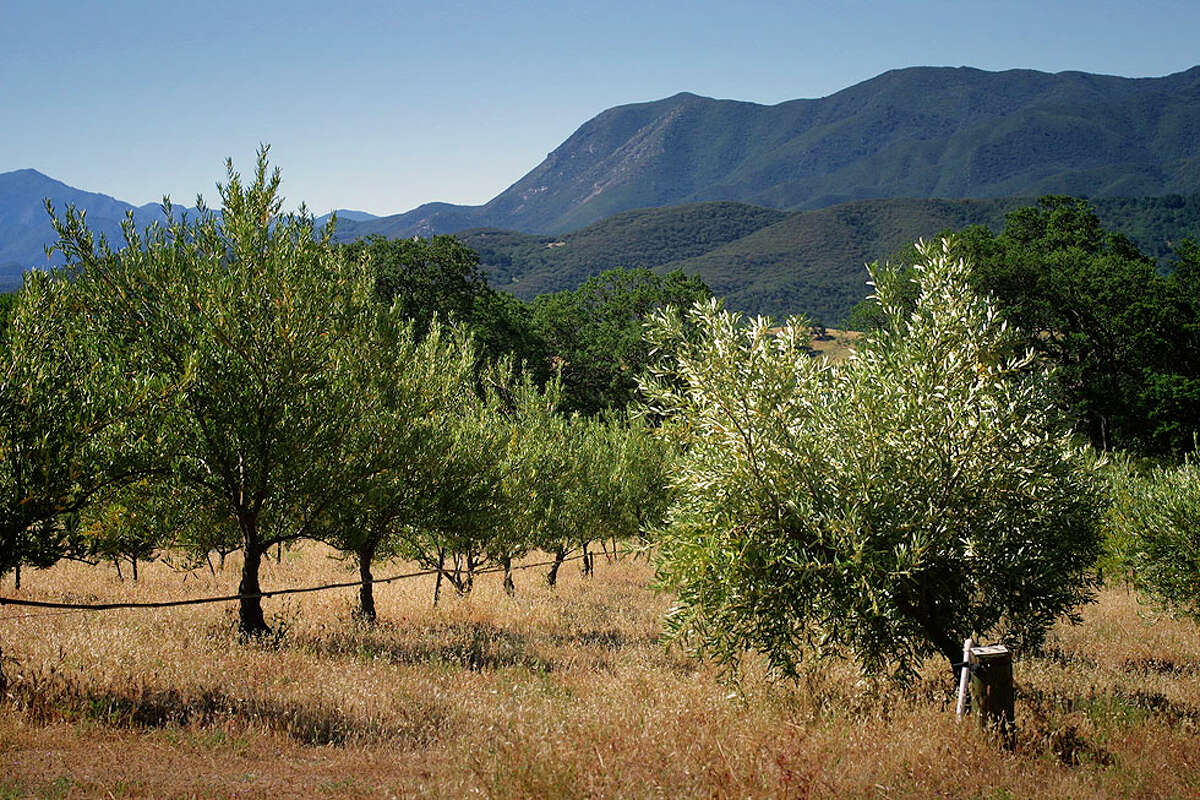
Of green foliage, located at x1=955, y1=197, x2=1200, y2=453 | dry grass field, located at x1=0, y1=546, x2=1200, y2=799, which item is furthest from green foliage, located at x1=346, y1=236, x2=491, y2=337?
dry grass field, located at x1=0, y1=546, x2=1200, y2=799

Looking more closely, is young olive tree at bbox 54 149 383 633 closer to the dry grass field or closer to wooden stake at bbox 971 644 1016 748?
the dry grass field

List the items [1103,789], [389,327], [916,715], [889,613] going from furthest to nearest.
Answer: [389,327] < [916,715] < [889,613] < [1103,789]

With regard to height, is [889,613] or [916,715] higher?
[889,613]

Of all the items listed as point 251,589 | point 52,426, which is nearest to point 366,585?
point 251,589

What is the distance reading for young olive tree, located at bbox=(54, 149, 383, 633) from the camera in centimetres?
1153

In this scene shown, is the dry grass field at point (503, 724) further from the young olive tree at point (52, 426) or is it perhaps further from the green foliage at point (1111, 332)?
the green foliage at point (1111, 332)

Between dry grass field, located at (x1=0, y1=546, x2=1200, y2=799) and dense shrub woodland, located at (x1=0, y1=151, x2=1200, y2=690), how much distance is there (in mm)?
996

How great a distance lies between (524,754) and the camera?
766 centimetres

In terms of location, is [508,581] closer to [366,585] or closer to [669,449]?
[366,585]

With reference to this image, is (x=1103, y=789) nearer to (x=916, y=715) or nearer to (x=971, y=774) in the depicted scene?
(x=971, y=774)

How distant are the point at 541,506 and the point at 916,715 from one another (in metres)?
14.3

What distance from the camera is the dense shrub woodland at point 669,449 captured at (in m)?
9.03

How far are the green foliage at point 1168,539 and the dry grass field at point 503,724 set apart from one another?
2789 millimetres

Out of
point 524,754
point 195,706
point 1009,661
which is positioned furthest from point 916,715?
point 195,706
